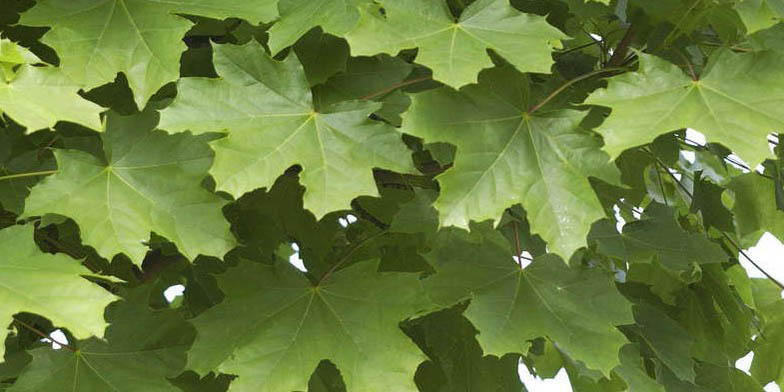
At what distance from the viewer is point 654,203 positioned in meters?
1.95

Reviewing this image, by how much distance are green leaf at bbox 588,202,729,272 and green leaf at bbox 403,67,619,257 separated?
45 cm

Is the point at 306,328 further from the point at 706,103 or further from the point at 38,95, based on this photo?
the point at 706,103

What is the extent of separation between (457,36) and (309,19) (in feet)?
0.78

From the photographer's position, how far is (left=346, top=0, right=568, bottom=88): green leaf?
51.1 inches

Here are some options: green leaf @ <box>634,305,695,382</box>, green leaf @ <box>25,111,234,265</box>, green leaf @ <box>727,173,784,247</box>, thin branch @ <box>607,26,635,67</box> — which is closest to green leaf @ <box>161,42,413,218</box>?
green leaf @ <box>25,111,234,265</box>

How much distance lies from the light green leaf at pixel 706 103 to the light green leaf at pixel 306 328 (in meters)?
0.42

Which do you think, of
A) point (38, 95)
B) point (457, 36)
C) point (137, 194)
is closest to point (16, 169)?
point (137, 194)

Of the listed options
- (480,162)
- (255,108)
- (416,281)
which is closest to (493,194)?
(480,162)

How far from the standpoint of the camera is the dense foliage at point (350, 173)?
4.36 feet

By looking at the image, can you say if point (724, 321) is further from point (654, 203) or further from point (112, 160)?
point (112, 160)

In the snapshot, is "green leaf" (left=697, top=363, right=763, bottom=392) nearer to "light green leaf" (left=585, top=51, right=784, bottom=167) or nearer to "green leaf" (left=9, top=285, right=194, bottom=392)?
"light green leaf" (left=585, top=51, right=784, bottom=167)

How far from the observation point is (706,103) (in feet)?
4.39

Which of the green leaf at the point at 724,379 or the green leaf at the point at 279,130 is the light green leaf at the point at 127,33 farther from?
the green leaf at the point at 724,379

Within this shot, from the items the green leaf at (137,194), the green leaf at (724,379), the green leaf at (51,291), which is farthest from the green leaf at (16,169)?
the green leaf at (724,379)
